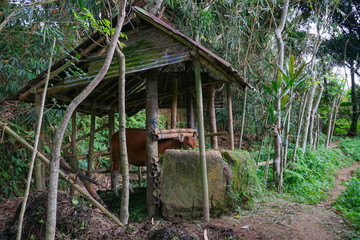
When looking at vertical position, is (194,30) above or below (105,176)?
above

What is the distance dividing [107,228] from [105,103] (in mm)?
4297

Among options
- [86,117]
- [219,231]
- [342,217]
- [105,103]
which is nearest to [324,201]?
[342,217]

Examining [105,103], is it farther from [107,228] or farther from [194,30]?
[107,228]

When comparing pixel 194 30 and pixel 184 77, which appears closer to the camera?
pixel 184 77

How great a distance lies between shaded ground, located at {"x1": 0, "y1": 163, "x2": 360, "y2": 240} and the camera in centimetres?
377

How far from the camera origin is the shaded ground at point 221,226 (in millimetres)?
3768

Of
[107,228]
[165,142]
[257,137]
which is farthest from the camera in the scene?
[257,137]

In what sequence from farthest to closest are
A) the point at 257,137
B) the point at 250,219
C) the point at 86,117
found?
the point at 257,137 < the point at 86,117 < the point at 250,219

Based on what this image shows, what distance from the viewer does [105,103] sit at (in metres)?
7.60

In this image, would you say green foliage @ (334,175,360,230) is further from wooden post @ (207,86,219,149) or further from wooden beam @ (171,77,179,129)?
wooden beam @ (171,77,179,129)

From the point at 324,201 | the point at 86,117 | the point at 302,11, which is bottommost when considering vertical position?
the point at 324,201

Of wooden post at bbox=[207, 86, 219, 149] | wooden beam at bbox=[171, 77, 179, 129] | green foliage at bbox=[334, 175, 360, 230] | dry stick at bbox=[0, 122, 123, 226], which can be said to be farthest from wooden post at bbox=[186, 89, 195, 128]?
green foliage at bbox=[334, 175, 360, 230]

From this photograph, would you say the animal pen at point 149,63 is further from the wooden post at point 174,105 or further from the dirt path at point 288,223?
the dirt path at point 288,223

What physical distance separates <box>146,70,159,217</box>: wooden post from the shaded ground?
40 centimetres
